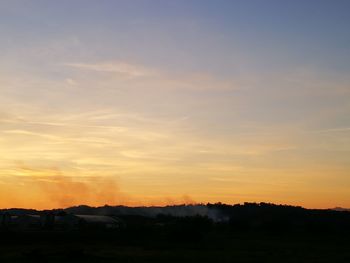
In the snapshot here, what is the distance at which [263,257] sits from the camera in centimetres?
3444

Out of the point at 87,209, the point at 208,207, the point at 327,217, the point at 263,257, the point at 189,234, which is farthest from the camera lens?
the point at 208,207

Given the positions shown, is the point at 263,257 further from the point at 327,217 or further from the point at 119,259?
the point at 327,217

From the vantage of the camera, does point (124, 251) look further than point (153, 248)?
No

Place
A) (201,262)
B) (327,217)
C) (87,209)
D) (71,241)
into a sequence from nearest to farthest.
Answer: (201,262), (71,241), (327,217), (87,209)

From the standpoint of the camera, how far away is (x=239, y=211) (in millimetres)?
161125

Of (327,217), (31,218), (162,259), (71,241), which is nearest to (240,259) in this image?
(162,259)

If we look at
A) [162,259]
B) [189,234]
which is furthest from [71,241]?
[162,259]

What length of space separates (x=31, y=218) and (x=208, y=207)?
4077 inches

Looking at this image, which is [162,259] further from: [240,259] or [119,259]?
[240,259]

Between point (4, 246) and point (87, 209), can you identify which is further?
point (87, 209)

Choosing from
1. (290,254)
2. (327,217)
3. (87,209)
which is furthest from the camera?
(87,209)

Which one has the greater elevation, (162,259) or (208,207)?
(208,207)

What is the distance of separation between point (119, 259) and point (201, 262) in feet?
16.1

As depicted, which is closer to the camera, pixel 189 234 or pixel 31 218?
pixel 189 234
